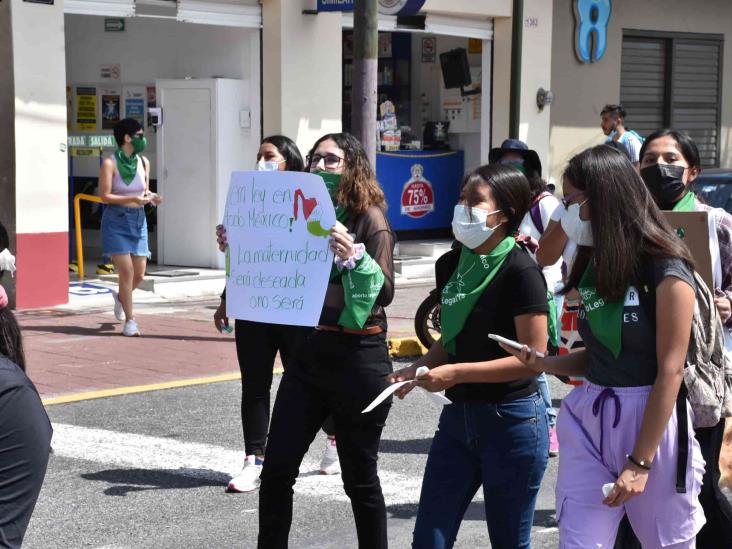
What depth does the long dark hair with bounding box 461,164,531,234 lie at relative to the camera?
14.1 ft

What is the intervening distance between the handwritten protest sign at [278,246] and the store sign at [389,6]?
331 inches

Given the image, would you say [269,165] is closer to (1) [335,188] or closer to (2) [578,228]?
(1) [335,188]

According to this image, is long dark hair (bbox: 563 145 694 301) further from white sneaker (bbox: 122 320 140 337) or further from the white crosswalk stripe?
white sneaker (bbox: 122 320 140 337)

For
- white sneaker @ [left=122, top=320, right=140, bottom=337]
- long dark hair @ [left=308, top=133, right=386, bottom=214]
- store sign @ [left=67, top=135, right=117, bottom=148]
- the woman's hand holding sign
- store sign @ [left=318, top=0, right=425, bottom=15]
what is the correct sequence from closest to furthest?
the woman's hand holding sign
long dark hair @ [left=308, top=133, right=386, bottom=214]
white sneaker @ [left=122, top=320, right=140, bottom=337]
store sign @ [left=318, top=0, right=425, bottom=15]
store sign @ [left=67, top=135, right=117, bottom=148]

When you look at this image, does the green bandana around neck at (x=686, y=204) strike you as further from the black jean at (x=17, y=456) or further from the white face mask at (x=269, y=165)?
the black jean at (x=17, y=456)

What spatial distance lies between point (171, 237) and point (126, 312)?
4.04 m

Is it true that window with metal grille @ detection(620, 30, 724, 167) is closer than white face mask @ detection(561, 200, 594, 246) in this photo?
No

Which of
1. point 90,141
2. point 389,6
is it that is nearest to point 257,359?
point 389,6

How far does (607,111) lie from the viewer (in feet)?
46.7

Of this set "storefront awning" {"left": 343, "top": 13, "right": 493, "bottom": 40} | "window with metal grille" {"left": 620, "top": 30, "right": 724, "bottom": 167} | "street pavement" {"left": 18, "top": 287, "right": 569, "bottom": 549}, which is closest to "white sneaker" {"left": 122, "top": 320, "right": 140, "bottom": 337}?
"street pavement" {"left": 18, "top": 287, "right": 569, "bottom": 549}

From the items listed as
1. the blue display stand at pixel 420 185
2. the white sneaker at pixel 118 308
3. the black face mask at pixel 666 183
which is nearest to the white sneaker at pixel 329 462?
the black face mask at pixel 666 183

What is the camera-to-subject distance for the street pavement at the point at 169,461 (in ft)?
19.2

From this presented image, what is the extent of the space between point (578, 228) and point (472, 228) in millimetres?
494

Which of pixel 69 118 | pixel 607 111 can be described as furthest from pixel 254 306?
pixel 69 118
